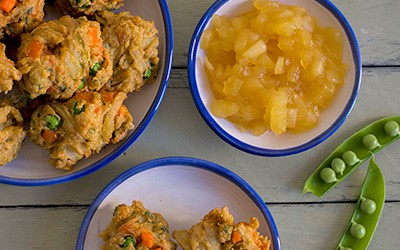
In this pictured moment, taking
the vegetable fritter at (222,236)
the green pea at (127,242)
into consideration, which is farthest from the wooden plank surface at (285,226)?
the green pea at (127,242)

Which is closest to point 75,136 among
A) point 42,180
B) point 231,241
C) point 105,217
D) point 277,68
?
point 42,180

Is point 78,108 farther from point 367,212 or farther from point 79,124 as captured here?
point 367,212

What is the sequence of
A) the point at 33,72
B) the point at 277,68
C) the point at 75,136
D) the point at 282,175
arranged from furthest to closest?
the point at 282,175, the point at 277,68, the point at 75,136, the point at 33,72

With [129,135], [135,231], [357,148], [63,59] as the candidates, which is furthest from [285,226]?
[63,59]

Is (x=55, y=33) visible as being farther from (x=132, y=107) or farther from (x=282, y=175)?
(x=282, y=175)

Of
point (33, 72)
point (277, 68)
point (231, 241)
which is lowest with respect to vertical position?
point (231, 241)

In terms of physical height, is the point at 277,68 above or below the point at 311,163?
above

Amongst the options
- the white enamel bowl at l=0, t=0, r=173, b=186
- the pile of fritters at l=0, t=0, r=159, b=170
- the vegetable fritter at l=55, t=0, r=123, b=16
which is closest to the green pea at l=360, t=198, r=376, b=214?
the white enamel bowl at l=0, t=0, r=173, b=186

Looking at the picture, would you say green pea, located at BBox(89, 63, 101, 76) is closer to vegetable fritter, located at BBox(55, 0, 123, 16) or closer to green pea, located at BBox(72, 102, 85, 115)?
green pea, located at BBox(72, 102, 85, 115)
